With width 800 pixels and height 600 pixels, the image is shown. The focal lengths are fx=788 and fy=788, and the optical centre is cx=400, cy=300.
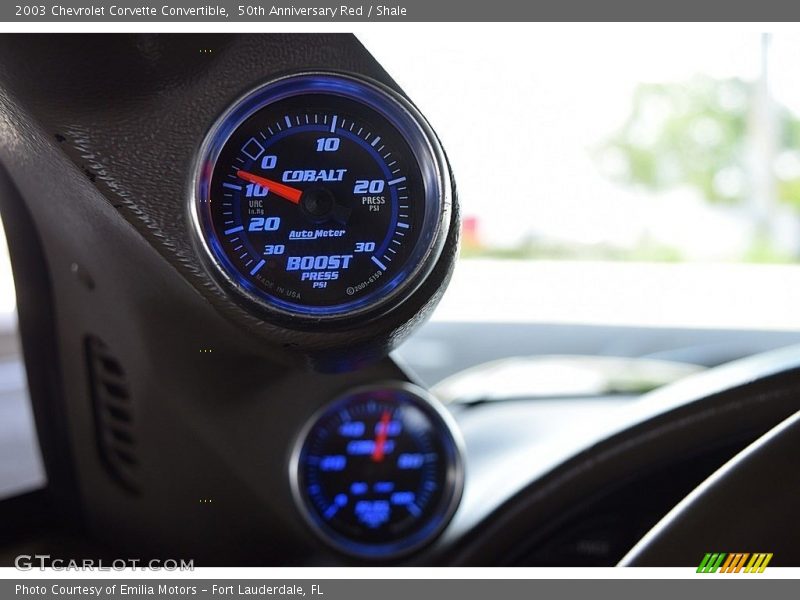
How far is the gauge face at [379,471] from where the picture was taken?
1.92 meters

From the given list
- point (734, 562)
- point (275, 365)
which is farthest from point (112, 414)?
point (734, 562)

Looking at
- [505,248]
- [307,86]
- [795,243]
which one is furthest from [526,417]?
[795,243]

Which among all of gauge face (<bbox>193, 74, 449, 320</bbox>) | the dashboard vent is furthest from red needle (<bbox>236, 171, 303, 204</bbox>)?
the dashboard vent

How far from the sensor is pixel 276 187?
53.5 inches

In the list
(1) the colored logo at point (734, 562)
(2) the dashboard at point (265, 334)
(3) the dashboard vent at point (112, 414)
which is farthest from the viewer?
(3) the dashboard vent at point (112, 414)

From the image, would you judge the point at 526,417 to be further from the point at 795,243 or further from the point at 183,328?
the point at 795,243

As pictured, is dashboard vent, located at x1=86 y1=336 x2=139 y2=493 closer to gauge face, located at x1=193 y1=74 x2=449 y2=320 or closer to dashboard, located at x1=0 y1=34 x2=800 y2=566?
dashboard, located at x1=0 y1=34 x2=800 y2=566

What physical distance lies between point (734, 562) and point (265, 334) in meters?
0.85

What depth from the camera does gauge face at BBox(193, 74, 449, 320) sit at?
1362 mm

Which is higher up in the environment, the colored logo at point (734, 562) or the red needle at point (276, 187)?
the red needle at point (276, 187)

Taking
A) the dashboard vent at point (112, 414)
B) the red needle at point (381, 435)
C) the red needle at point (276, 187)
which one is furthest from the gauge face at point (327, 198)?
the red needle at point (381, 435)

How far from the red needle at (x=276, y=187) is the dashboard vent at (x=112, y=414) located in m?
0.60

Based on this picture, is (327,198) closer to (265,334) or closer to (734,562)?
(265,334)

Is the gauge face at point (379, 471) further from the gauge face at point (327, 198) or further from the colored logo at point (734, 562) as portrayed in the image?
the colored logo at point (734, 562)
